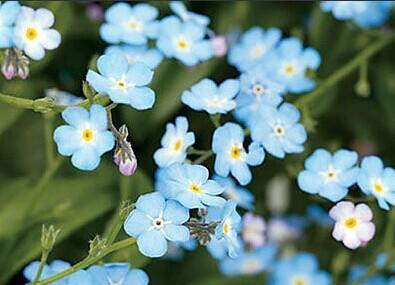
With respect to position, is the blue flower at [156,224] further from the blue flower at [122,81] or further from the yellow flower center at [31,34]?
the yellow flower center at [31,34]

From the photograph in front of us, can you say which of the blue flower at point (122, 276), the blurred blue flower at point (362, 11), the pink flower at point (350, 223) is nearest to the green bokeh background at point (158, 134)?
the blurred blue flower at point (362, 11)

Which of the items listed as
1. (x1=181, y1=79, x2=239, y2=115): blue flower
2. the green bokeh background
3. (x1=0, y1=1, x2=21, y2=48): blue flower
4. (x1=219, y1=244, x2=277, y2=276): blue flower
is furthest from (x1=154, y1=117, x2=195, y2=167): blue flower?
(x1=219, y1=244, x2=277, y2=276): blue flower

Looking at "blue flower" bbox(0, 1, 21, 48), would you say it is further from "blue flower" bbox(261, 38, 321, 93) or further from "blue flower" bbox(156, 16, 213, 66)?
"blue flower" bbox(261, 38, 321, 93)

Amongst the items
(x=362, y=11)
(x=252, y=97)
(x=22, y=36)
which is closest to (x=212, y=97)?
(x=252, y=97)

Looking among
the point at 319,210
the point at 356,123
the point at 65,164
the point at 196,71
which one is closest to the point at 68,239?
the point at 65,164

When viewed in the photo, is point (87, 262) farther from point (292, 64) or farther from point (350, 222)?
point (292, 64)
